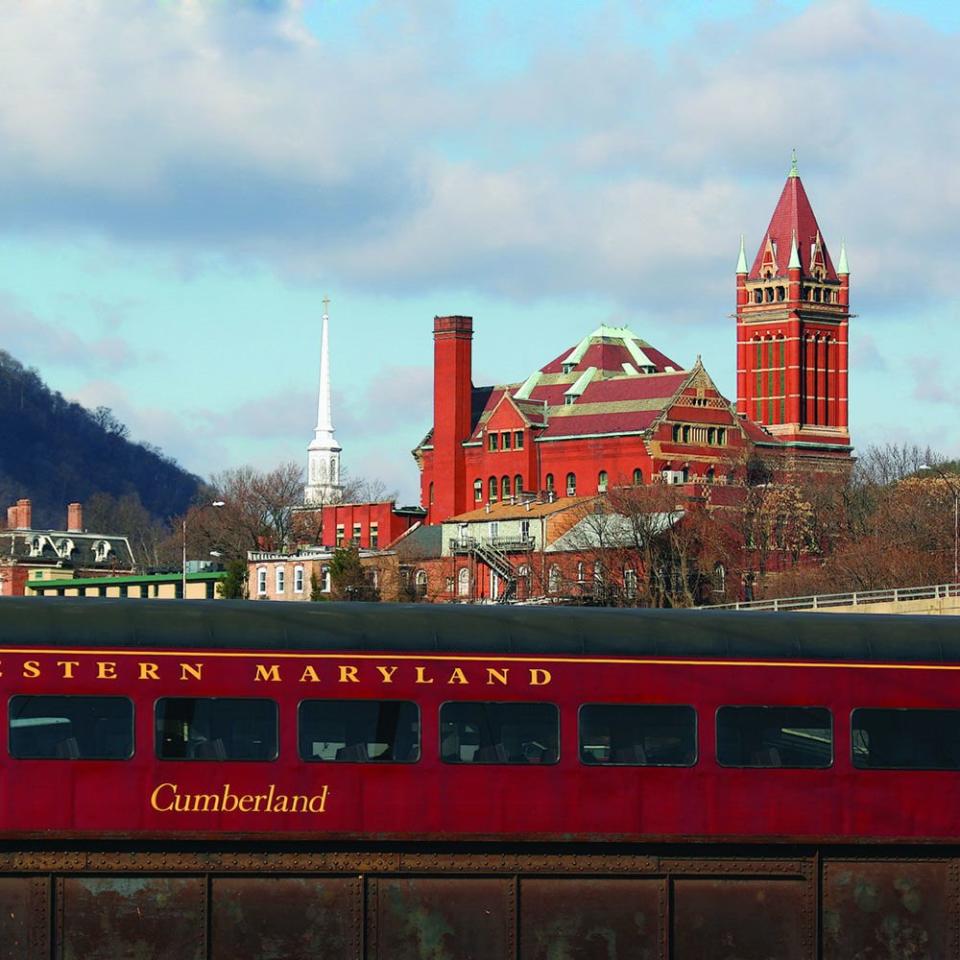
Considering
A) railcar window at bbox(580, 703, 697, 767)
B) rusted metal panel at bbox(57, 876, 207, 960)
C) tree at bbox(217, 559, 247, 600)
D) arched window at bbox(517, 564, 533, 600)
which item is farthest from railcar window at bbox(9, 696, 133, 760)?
tree at bbox(217, 559, 247, 600)

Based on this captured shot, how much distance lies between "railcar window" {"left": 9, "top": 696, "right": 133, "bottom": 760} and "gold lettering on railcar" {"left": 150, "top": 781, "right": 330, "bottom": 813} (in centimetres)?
51

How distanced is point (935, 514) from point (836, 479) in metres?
20.5

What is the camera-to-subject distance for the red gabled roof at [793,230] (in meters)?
171

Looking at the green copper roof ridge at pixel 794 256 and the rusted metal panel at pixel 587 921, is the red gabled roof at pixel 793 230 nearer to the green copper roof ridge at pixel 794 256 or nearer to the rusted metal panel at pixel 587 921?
the green copper roof ridge at pixel 794 256

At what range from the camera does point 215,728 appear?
786 inches

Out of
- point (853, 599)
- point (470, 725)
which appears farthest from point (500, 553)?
point (470, 725)

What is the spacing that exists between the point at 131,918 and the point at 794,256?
155m

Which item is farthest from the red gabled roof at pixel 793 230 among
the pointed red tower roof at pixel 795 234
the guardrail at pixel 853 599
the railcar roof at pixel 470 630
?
the railcar roof at pixel 470 630

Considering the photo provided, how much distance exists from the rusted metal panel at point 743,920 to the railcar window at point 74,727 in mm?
5428

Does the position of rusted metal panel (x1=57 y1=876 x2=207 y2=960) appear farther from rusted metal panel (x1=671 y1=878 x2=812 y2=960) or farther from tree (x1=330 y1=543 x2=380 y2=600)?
tree (x1=330 y1=543 x2=380 y2=600)

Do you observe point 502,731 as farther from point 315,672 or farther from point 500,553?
point 500,553

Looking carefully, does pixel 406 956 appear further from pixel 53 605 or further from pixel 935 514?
pixel 935 514

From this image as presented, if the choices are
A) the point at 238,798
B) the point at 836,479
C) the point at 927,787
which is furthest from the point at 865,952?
the point at 836,479

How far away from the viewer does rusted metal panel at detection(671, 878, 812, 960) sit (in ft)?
66.8
